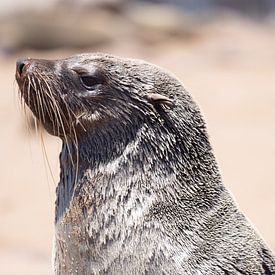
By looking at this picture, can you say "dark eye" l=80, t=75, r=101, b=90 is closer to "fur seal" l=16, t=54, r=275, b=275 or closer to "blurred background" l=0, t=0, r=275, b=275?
"fur seal" l=16, t=54, r=275, b=275

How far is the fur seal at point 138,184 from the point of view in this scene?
405 centimetres

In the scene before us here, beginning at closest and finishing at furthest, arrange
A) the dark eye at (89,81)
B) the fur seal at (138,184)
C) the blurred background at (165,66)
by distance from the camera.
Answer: the fur seal at (138,184)
the dark eye at (89,81)
the blurred background at (165,66)

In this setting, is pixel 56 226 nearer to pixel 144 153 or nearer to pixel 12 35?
pixel 144 153

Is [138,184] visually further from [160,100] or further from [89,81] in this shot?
[89,81]

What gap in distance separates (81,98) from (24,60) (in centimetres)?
35

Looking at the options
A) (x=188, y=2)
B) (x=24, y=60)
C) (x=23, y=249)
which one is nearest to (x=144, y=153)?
(x=24, y=60)

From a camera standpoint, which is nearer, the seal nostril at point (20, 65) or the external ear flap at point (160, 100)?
the external ear flap at point (160, 100)

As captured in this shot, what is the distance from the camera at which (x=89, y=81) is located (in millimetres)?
4336

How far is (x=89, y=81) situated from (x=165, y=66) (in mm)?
14731

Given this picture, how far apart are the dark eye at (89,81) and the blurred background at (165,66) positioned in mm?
2595

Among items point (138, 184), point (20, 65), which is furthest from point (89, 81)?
point (138, 184)

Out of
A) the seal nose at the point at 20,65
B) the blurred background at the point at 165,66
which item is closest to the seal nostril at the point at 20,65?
the seal nose at the point at 20,65

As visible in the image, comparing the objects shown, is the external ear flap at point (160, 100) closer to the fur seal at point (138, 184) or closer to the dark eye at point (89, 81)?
the fur seal at point (138, 184)

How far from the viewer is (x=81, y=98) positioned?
4324 mm
